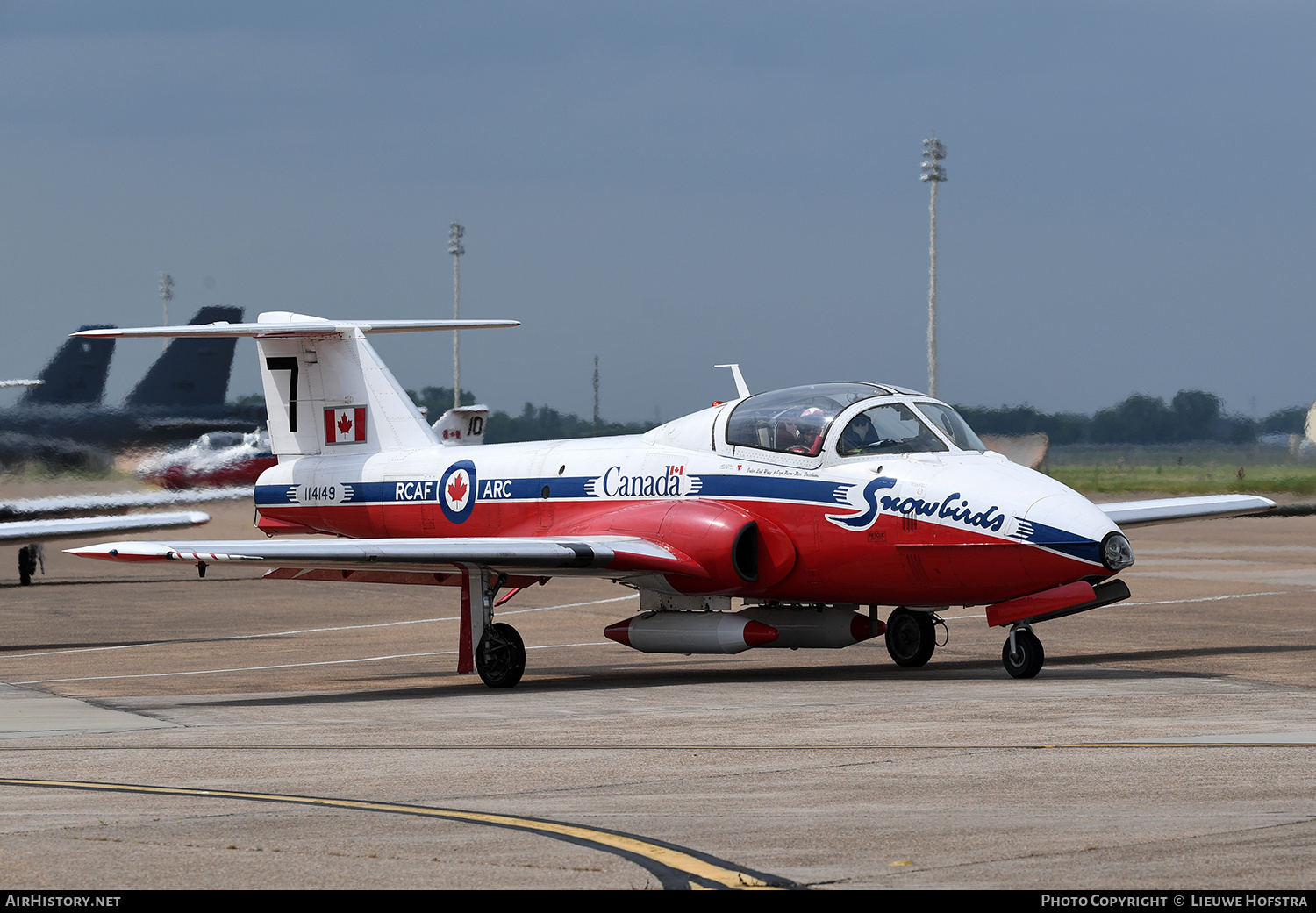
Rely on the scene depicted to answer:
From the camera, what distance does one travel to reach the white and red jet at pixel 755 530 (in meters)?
16.0

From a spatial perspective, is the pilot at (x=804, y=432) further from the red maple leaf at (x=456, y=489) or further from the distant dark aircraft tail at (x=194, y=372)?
the distant dark aircraft tail at (x=194, y=372)

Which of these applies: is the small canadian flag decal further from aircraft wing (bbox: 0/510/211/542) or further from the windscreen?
the windscreen

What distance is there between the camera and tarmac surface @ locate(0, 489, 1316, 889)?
768 centimetres

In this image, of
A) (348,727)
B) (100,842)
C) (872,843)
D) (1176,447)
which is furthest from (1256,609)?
(1176,447)

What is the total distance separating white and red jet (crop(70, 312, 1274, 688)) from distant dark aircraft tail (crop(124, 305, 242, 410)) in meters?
16.3

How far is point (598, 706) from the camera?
15.3m

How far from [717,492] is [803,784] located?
7773 mm

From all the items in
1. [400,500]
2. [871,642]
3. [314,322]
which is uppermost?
[314,322]

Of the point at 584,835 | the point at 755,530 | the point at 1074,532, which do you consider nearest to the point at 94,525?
the point at 755,530

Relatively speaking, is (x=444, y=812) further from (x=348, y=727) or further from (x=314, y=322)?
(x=314, y=322)

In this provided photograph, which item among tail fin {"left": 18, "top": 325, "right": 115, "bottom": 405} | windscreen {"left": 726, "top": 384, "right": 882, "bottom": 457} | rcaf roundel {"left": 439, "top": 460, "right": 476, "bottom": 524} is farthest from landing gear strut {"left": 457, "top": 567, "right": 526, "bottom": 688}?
tail fin {"left": 18, "top": 325, "right": 115, "bottom": 405}

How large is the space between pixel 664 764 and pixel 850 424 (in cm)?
661

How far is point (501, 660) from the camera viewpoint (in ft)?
57.0

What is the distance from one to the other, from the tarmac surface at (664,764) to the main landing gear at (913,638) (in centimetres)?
22
